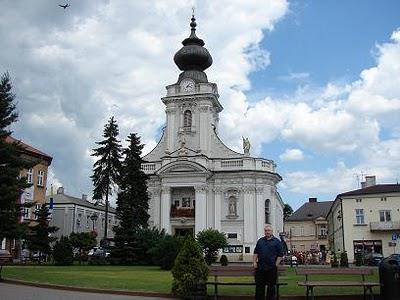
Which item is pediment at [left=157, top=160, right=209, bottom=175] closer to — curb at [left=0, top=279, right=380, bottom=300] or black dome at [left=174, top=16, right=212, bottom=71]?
black dome at [left=174, top=16, right=212, bottom=71]

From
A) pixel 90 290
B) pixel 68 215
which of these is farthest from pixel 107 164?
pixel 90 290

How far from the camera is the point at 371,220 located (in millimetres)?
53844

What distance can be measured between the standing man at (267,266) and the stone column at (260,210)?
4497cm

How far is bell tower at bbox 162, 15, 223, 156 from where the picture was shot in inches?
2413

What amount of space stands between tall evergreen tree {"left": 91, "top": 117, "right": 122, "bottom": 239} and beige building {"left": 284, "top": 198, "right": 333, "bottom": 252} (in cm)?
4411

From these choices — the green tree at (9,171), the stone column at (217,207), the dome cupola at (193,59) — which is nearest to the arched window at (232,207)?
the stone column at (217,207)

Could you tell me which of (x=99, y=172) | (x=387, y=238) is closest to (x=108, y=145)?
(x=99, y=172)

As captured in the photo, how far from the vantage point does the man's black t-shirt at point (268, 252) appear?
12.6 metres

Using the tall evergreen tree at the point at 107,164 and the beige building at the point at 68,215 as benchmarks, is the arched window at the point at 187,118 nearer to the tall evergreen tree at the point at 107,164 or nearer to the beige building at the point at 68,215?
the tall evergreen tree at the point at 107,164

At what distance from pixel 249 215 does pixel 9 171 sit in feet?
111

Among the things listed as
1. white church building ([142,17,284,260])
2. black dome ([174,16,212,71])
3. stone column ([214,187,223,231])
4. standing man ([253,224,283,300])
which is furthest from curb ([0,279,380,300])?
black dome ([174,16,212,71])

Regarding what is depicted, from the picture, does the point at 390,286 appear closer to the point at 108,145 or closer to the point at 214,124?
the point at 108,145

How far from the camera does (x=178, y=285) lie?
1538 cm

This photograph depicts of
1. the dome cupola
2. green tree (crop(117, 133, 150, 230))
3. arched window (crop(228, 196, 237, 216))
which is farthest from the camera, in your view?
the dome cupola
